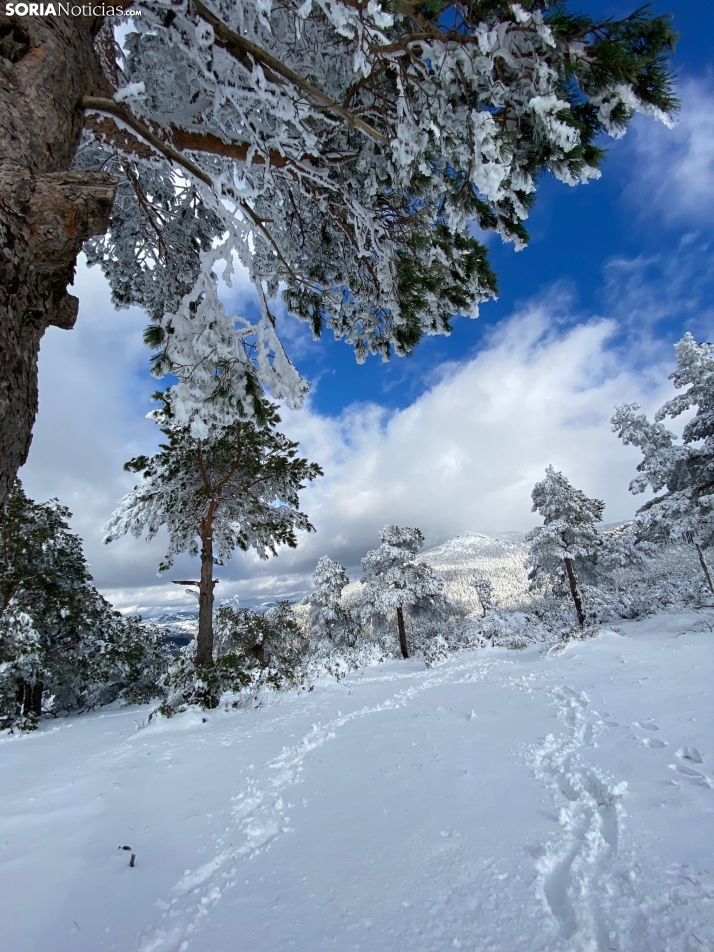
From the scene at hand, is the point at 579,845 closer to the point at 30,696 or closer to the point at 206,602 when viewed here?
the point at 206,602

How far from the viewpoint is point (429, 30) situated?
3422mm

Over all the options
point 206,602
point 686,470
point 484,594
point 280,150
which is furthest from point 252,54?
point 484,594

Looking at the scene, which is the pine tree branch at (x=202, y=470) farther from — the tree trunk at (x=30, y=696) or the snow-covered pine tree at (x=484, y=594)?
the snow-covered pine tree at (x=484, y=594)

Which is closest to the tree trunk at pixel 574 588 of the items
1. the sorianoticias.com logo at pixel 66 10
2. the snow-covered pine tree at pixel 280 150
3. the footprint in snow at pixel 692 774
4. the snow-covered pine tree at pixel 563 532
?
the snow-covered pine tree at pixel 563 532

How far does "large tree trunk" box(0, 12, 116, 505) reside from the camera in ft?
6.46

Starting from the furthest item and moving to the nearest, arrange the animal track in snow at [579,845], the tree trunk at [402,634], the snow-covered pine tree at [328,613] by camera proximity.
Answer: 1. the snow-covered pine tree at [328,613]
2. the tree trunk at [402,634]
3. the animal track in snow at [579,845]

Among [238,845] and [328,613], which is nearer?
[238,845]

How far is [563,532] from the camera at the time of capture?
23.2 m

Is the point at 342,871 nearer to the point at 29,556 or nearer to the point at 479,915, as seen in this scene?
the point at 479,915

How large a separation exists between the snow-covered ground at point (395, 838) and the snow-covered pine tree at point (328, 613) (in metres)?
23.4

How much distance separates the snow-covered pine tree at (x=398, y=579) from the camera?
81.4 feet

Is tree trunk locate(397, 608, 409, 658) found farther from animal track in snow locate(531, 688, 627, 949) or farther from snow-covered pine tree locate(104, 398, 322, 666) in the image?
animal track in snow locate(531, 688, 627, 949)

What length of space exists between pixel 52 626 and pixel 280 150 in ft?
60.7

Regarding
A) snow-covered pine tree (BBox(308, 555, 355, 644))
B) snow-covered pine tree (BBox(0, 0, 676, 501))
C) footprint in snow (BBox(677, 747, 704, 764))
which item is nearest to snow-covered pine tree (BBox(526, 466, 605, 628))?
snow-covered pine tree (BBox(308, 555, 355, 644))
